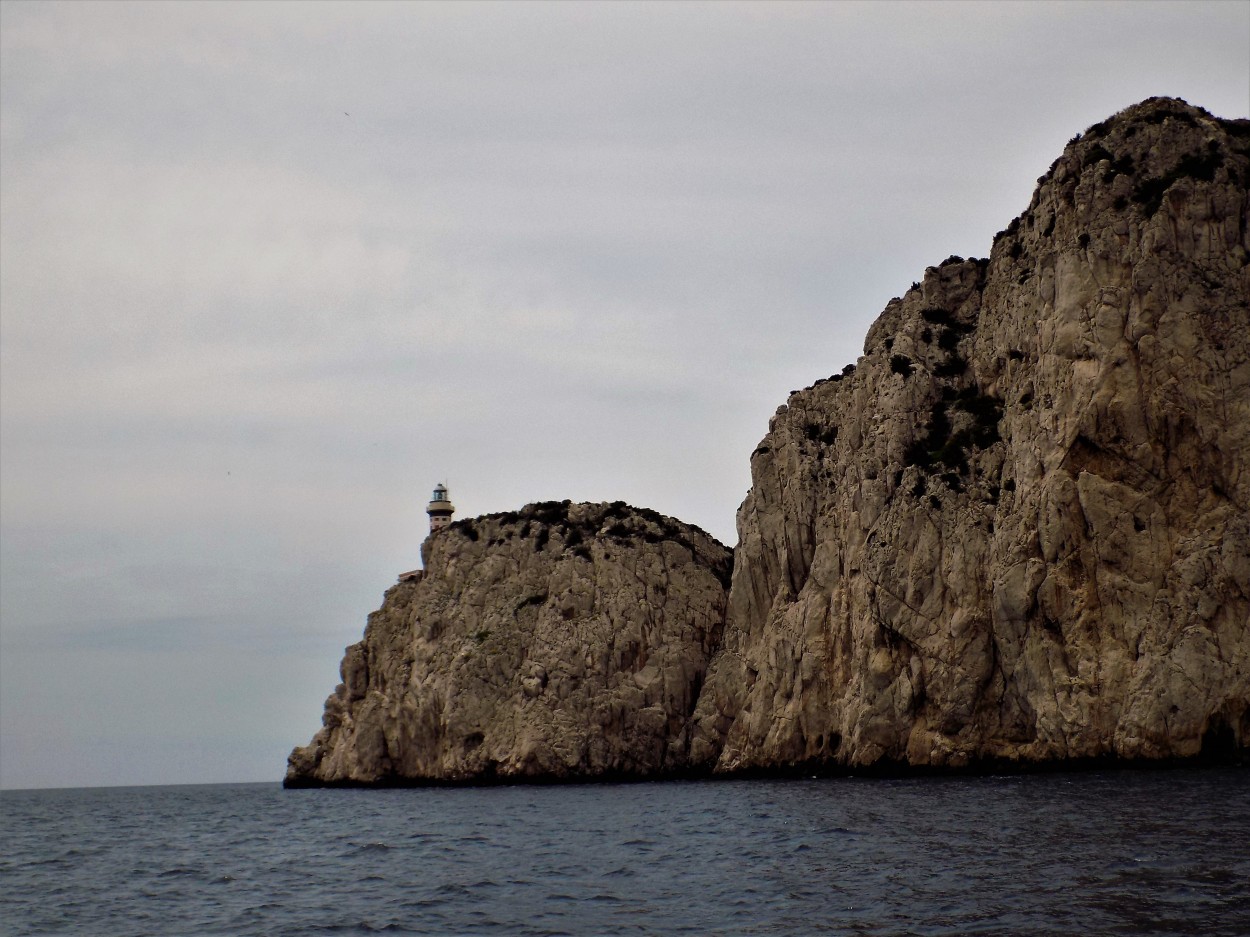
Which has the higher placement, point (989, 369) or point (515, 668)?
point (989, 369)

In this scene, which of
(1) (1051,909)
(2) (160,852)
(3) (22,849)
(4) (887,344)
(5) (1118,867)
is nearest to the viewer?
(1) (1051,909)

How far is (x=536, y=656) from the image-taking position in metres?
85.5

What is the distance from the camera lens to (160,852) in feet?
155

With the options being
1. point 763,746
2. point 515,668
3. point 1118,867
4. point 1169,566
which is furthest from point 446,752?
point 1118,867

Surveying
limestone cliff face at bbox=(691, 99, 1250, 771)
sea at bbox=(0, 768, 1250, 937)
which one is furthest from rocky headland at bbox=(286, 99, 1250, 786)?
sea at bbox=(0, 768, 1250, 937)

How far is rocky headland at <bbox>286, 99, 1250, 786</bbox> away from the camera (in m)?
53.7

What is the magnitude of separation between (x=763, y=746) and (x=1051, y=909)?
51.0 meters

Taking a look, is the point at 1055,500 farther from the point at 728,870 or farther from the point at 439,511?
the point at 439,511

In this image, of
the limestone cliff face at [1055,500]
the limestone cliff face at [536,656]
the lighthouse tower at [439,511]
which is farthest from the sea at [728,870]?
the lighthouse tower at [439,511]

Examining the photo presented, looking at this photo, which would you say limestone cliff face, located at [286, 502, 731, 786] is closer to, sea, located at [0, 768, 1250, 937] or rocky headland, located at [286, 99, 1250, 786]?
rocky headland, located at [286, 99, 1250, 786]

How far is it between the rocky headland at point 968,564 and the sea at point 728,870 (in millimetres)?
6401

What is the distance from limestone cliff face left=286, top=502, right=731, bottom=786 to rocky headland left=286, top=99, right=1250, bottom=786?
20 centimetres

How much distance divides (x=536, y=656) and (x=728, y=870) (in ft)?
182

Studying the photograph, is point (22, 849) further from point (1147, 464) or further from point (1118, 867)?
point (1147, 464)
